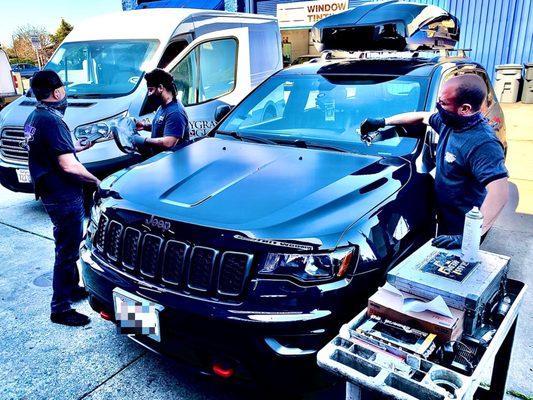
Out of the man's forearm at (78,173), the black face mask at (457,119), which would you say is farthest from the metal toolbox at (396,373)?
the man's forearm at (78,173)

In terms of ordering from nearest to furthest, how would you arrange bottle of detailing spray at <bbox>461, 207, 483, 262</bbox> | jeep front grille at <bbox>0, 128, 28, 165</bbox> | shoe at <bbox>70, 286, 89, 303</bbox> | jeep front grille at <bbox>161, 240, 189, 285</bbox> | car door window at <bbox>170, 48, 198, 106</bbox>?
bottle of detailing spray at <bbox>461, 207, 483, 262</bbox>
jeep front grille at <bbox>161, 240, 189, 285</bbox>
shoe at <bbox>70, 286, 89, 303</bbox>
jeep front grille at <bbox>0, 128, 28, 165</bbox>
car door window at <bbox>170, 48, 198, 106</bbox>

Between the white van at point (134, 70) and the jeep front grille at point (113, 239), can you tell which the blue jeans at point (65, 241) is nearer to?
the jeep front grille at point (113, 239)

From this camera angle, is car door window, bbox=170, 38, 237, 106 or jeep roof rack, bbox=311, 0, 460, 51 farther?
car door window, bbox=170, 38, 237, 106

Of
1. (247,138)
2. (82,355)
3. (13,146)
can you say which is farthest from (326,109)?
(13,146)

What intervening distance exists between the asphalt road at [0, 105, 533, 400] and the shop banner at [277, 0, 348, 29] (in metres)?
11.8

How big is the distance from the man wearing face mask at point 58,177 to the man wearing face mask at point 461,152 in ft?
6.47

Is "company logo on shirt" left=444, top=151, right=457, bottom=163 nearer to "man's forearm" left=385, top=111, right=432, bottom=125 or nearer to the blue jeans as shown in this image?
"man's forearm" left=385, top=111, right=432, bottom=125

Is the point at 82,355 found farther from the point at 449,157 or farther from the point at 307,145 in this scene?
the point at 449,157

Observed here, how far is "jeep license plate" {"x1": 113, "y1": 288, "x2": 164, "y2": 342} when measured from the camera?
86.6 inches

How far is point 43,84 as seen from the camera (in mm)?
2947

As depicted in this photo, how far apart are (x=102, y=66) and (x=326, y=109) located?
3.67 m

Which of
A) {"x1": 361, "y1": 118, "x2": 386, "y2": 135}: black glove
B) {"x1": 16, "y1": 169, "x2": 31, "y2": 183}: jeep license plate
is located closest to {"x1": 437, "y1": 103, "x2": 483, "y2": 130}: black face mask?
{"x1": 361, "y1": 118, "x2": 386, "y2": 135}: black glove

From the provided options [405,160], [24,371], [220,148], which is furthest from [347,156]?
[24,371]

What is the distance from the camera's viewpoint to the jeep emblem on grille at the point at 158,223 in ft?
7.29
